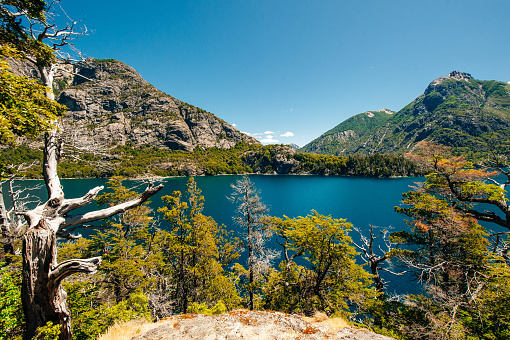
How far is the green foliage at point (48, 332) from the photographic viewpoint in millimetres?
4059

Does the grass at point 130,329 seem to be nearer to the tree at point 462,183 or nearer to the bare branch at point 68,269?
the bare branch at point 68,269

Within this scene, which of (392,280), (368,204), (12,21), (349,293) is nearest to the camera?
(12,21)

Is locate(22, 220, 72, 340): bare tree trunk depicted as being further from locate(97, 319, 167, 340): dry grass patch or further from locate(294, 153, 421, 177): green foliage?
locate(294, 153, 421, 177): green foliage

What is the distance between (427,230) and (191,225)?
17.3 meters

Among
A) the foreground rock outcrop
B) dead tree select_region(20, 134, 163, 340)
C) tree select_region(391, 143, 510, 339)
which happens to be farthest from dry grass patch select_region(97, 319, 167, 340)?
tree select_region(391, 143, 510, 339)

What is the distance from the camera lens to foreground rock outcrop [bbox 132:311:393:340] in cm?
604

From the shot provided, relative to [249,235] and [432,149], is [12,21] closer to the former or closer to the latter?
[249,235]

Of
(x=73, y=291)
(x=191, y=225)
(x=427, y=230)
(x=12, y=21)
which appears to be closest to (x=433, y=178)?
(x=427, y=230)

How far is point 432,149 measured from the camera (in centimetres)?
1234

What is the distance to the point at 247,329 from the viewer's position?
6.45 metres

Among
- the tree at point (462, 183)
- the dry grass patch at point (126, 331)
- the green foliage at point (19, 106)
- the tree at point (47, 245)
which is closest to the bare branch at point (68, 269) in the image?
the tree at point (47, 245)

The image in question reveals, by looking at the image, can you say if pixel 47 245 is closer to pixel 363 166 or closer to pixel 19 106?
pixel 19 106

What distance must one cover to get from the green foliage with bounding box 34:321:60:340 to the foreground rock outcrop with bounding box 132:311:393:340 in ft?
7.76

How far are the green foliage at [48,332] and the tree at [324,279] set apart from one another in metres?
13.3
